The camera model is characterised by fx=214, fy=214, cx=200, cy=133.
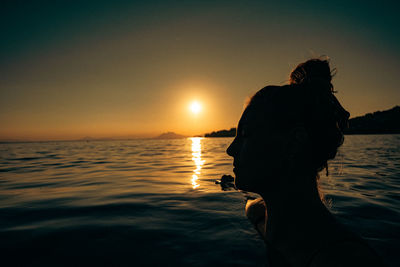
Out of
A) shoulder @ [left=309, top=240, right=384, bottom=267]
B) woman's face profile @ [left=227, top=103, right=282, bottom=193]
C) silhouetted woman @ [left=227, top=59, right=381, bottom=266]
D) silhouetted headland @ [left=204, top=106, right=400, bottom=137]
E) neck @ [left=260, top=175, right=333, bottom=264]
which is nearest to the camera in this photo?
shoulder @ [left=309, top=240, right=384, bottom=267]

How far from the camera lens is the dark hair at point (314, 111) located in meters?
1.88

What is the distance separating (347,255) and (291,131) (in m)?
0.97

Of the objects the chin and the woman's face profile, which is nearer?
the woman's face profile

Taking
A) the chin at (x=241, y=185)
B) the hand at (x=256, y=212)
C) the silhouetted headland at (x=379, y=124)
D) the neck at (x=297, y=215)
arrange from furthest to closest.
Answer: the silhouetted headland at (x=379, y=124) → the hand at (x=256, y=212) → the chin at (x=241, y=185) → the neck at (x=297, y=215)

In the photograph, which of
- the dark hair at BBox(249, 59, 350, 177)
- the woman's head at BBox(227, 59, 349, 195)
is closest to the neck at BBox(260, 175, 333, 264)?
the woman's head at BBox(227, 59, 349, 195)

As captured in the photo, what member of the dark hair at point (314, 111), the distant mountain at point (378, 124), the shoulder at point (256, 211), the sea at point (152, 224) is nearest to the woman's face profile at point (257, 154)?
the dark hair at point (314, 111)

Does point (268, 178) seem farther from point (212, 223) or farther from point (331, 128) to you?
point (212, 223)

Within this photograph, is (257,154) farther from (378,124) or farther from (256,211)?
(378,124)

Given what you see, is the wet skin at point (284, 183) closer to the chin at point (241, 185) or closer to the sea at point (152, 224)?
the chin at point (241, 185)

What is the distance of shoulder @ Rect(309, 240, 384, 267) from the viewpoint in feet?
4.27

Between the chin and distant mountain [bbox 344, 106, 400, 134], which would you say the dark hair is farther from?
distant mountain [bbox 344, 106, 400, 134]

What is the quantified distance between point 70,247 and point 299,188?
271 centimetres

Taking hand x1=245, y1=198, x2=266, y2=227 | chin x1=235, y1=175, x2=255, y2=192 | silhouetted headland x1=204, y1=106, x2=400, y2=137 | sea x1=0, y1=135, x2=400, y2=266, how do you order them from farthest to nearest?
silhouetted headland x1=204, y1=106, x2=400, y2=137
hand x1=245, y1=198, x2=266, y2=227
sea x1=0, y1=135, x2=400, y2=266
chin x1=235, y1=175, x2=255, y2=192

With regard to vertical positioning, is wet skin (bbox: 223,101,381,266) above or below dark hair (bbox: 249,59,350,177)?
below
